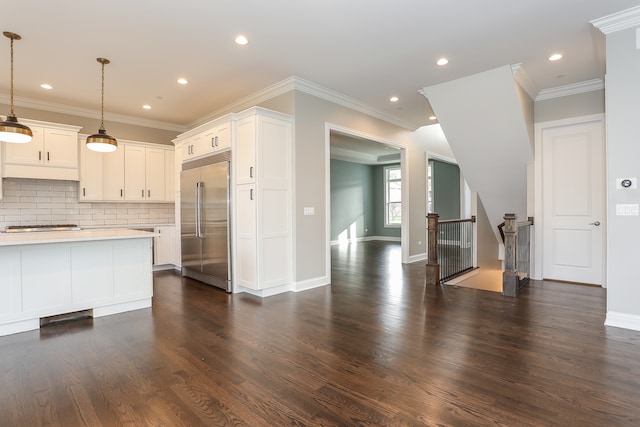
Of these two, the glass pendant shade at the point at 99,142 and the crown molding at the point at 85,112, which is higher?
the crown molding at the point at 85,112

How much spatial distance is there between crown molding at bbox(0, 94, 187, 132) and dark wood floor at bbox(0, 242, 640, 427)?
4.09m

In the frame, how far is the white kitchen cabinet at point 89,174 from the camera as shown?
5707mm

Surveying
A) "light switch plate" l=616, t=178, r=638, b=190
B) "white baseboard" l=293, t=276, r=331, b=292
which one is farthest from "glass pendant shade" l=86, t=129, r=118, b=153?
"light switch plate" l=616, t=178, r=638, b=190

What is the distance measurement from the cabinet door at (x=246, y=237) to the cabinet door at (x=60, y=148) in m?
3.08

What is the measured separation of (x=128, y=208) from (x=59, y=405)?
517 centimetres

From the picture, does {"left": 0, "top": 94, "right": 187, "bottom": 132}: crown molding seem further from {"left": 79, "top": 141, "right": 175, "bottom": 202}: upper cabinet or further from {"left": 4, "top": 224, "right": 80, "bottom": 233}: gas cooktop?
{"left": 4, "top": 224, "right": 80, "bottom": 233}: gas cooktop

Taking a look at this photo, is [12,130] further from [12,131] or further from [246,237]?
[246,237]

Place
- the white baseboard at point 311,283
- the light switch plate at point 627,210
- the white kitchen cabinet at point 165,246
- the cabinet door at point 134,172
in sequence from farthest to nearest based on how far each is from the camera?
the white kitchen cabinet at point 165,246 → the cabinet door at point 134,172 → the white baseboard at point 311,283 → the light switch plate at point 627,210

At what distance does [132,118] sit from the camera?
6.38m

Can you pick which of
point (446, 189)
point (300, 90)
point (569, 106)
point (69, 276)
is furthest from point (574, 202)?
point (69, 276)

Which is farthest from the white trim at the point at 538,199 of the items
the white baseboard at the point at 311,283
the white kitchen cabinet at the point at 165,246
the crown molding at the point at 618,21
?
the white kitchen cabinet at the point at 165,246

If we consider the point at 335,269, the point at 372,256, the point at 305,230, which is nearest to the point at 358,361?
the point at 305,230

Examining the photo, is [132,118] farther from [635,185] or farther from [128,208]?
[635,185]

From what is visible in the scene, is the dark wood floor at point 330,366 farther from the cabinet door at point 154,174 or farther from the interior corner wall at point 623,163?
the cabinet door at point 154,174
